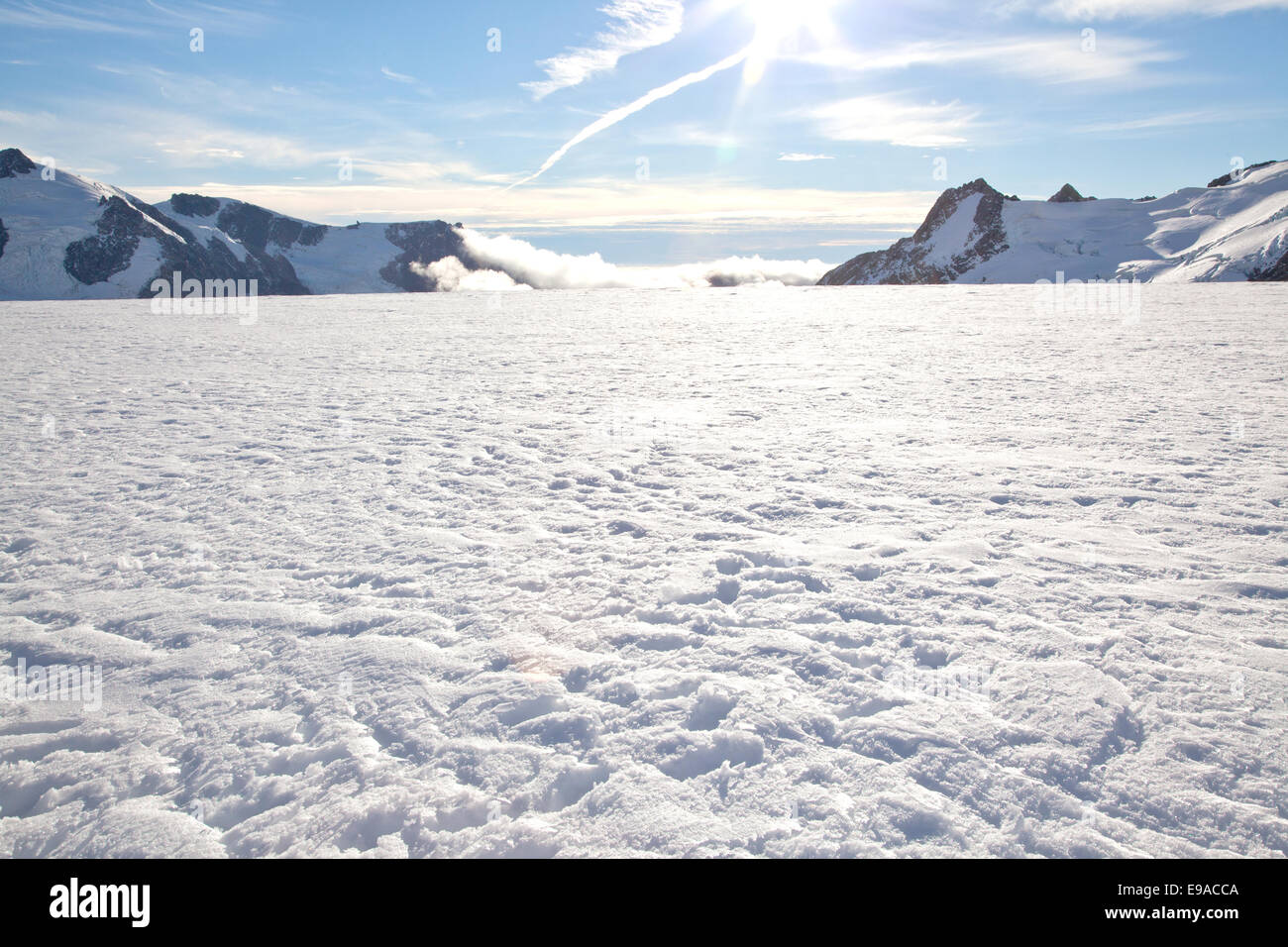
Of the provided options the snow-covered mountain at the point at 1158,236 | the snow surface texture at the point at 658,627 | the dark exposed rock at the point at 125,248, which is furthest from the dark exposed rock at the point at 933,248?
the snow surface texture at the point at 658,627

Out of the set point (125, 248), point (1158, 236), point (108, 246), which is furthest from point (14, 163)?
point (1158, 236)

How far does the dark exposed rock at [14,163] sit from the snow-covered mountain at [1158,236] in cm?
17402

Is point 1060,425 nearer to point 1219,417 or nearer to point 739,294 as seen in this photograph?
point 1219,417

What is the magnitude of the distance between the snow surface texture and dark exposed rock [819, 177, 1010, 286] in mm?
150209

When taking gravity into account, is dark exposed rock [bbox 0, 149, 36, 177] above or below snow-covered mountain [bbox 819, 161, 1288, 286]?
above

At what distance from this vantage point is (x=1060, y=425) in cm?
779

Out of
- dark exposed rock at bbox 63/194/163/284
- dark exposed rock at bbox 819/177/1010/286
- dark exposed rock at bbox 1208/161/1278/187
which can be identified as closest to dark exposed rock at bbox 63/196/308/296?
dark exposed rock at bbox 63/194/163/284

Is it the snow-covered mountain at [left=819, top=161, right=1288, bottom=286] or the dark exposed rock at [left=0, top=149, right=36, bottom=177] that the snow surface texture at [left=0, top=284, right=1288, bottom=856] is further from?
the dark exposed rock at [left=0, top=149, right=36, bottom=177]

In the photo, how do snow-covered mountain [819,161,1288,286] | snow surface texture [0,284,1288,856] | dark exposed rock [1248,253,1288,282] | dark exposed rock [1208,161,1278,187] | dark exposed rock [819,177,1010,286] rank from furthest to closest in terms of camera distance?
dark exposed rock [819,177,1010,286], dark exposed rock [1208,161,1278,187], snow-covered mountain [819,161,1288,286], dark exposed rock [1248,253,1288,282], snow surface texture [0,284,1288,856]

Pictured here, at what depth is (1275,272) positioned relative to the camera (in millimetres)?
69188

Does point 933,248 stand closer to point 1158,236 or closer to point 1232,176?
point 1232,176

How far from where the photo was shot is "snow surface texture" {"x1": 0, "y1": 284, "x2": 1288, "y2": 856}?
8.48 feet

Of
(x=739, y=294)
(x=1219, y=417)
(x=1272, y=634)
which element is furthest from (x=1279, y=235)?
(x=1272, y=634)

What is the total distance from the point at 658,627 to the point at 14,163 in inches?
7311
